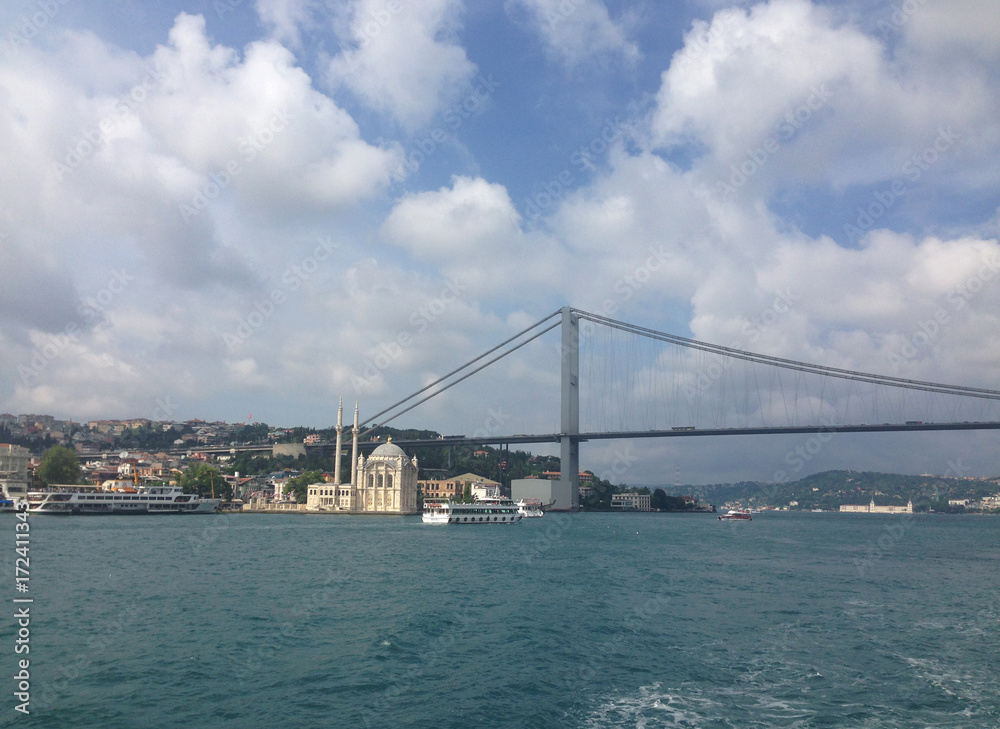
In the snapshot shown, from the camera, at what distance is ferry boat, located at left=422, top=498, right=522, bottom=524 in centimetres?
5290

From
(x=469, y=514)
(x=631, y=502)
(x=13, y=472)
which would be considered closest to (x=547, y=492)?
(x=469, y=514)

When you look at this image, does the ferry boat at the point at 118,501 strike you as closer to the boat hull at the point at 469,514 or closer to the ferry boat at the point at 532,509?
the boat hull at the point at 469,514

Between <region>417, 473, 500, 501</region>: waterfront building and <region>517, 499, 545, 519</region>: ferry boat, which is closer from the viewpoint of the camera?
<region>517, 499, 545, 519</region>: ferry boat

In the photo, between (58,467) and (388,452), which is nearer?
(58,467)

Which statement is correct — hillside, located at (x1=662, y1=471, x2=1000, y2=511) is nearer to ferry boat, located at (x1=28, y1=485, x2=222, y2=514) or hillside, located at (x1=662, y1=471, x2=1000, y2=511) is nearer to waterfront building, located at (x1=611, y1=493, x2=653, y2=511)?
waterfront building, located at (x1=611, y1=493, x2=653, y2=511)

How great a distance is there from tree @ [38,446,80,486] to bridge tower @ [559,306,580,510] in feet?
147

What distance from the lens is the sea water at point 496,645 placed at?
9.38 meters

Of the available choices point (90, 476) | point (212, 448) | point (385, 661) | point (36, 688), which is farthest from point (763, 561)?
point (212, 448)

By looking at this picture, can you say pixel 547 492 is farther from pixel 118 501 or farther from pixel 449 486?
pixel 118 501

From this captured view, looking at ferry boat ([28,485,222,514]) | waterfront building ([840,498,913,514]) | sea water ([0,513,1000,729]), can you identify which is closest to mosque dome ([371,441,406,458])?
ferry boat ([28,485,222,514])

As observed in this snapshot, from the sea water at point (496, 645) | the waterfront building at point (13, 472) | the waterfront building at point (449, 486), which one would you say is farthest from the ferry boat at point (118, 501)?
the sea water at point (496, 645)

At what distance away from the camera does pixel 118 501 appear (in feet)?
194

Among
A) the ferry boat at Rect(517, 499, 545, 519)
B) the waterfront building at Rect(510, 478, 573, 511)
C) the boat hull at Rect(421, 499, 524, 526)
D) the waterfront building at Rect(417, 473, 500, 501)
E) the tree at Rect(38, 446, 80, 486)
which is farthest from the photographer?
the waterfront building at Rect(417, 473, 500, 501)

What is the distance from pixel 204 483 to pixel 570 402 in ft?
124
